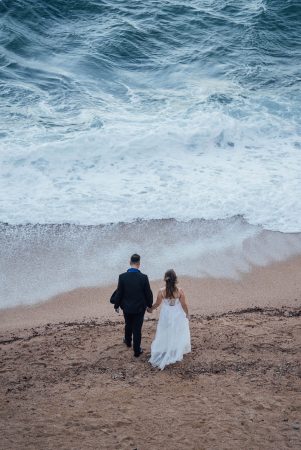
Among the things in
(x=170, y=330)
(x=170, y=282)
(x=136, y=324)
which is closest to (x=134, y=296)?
(x=136, y=324)

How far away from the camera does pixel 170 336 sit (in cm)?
785

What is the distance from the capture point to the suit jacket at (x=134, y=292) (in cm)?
780

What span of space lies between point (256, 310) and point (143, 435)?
3.48m

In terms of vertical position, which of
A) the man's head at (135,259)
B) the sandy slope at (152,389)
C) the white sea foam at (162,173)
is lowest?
the sandy slope at (152,389)

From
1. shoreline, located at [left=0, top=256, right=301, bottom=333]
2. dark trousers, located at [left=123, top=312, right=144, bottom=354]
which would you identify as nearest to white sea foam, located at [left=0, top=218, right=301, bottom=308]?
shoreline, located at [left=0, top=256, right=301, bottom=333]

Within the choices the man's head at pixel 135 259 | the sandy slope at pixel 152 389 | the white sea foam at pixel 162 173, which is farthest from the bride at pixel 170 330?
the white sea foam at pixel 162 173

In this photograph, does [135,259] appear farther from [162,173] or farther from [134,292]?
[162,173]

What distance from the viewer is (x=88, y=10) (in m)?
22.5

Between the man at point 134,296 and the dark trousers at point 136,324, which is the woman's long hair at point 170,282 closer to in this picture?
the man at point 134,296

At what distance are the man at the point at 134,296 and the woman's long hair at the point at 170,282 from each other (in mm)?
276

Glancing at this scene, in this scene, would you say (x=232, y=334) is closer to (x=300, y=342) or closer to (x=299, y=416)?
(x=300, y=342)

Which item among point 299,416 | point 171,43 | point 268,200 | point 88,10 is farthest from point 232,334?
point 88,10

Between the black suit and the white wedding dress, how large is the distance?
24cm

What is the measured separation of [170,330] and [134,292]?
703 mm
